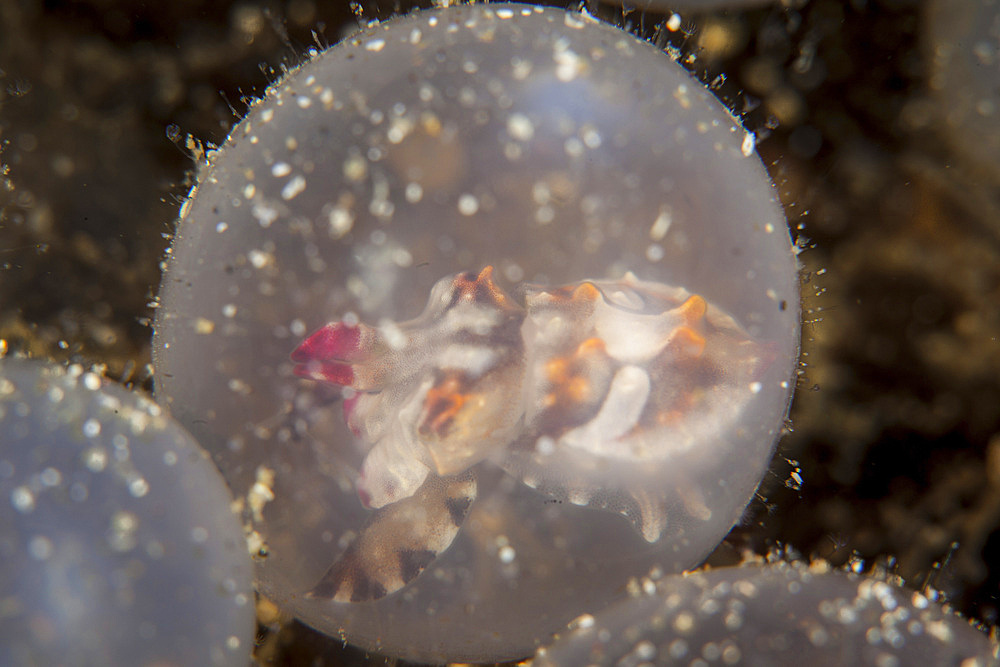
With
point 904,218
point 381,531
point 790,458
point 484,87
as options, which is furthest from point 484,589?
point 904,218

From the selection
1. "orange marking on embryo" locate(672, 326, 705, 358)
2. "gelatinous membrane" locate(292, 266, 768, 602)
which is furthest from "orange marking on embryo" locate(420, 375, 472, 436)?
"orange marking on embryo" locate(672, 326, 705, 358)

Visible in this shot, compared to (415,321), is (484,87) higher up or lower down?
higher up

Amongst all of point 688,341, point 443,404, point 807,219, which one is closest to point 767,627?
point 688,341

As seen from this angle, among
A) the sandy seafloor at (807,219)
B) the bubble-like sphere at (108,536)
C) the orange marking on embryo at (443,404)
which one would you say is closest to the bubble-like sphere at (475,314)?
the orange marking on embryo at (443,404)

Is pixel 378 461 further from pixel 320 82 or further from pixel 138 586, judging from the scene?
pixel 320 82

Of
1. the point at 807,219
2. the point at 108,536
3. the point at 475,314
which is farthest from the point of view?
the point at 807,219

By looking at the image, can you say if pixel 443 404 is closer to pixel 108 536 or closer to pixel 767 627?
pixel 108 536

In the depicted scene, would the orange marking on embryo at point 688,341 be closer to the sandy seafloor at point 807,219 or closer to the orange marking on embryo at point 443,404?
the orange marking on embryo at point 443,404
